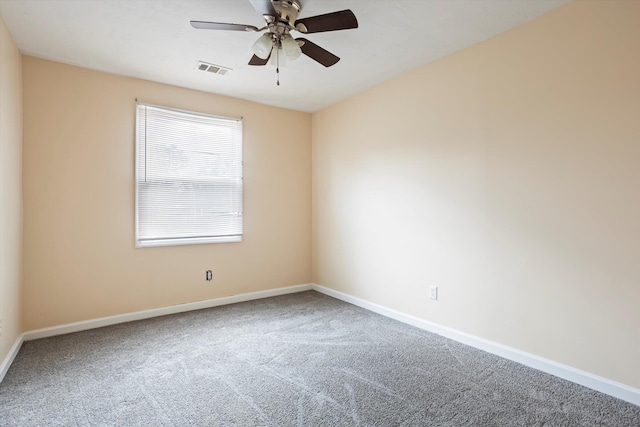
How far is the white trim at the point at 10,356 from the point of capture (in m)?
2.27

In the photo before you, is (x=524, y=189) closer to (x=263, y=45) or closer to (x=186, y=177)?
(x=263, y=45)

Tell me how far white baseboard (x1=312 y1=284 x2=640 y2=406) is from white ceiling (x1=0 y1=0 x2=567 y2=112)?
2.49 meters

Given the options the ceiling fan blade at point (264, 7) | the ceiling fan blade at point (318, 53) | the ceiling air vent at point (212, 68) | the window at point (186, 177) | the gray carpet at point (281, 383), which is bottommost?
the gray carpet at point (281, 383)

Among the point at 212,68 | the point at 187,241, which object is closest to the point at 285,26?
the point at 212,68

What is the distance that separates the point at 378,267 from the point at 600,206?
2081 millimetres

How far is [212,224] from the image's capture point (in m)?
3.93

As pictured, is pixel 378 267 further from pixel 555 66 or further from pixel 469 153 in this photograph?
pixel 555 66

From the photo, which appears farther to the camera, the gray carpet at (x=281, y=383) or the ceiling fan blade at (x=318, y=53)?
the ceiling fan blade at (x=318, y=53)

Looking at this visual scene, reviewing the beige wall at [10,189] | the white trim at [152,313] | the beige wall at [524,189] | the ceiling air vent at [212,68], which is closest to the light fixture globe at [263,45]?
the ceiling air vent at [212,68]

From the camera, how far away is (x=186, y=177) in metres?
3.74

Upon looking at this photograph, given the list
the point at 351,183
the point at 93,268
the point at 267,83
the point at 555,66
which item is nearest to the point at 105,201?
the point at 93,268

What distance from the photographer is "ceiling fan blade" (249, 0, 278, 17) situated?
1863 millimetres

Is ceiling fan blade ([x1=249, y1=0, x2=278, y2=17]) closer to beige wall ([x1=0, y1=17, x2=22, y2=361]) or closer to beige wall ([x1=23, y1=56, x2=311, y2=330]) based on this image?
beige wall ([x1=0, y1=17, x2=22, y2=361])

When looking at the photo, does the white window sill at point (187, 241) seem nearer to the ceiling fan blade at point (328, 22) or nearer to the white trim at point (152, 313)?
the white trim at point (152, 313)
